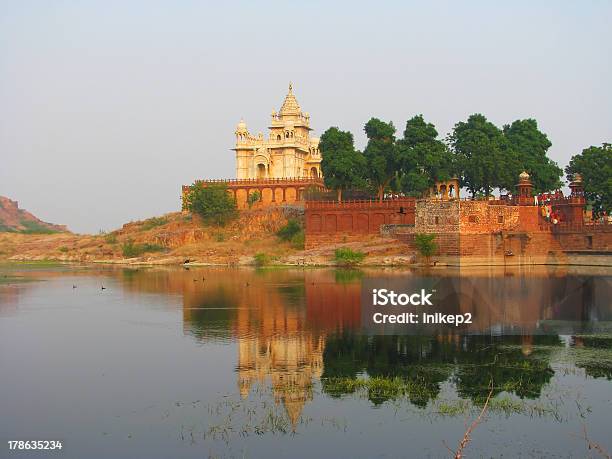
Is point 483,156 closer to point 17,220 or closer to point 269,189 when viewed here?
point 269,189

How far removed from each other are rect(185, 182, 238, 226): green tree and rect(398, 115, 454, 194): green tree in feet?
57.4

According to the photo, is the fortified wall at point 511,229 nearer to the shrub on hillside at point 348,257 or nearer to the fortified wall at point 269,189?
the shrub on hillside at point 348,257

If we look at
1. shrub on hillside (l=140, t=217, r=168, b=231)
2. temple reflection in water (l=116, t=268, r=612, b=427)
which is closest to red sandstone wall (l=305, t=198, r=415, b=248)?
temple reflection in water (l=116, t=268, r=612, b=427)

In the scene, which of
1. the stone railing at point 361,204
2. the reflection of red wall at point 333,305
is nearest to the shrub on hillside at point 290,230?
the stone railing at point 361,204

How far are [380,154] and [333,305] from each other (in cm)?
3525

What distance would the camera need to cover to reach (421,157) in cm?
7350

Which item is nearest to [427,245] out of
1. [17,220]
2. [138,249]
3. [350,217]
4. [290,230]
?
[350,217]

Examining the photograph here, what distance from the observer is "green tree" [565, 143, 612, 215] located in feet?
227

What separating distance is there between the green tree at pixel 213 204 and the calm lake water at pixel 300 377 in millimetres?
36713

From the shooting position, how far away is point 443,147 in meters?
75.4

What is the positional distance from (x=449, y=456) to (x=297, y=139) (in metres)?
76.7

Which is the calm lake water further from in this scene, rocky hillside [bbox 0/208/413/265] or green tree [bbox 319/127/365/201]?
green tree [bbox 319/127/365/201]

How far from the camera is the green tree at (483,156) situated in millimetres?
74000

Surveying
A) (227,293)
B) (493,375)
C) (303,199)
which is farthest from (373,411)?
(303,199)
